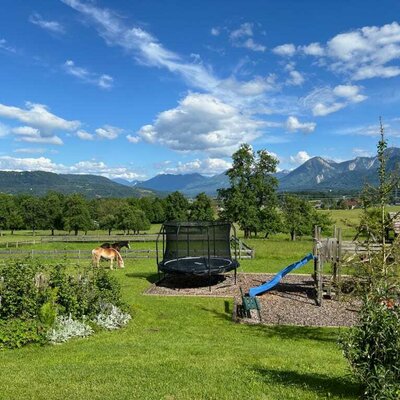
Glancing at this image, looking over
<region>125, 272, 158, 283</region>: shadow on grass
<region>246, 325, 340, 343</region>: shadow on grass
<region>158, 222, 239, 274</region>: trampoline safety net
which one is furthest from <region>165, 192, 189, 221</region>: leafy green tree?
<region>246, 325, 340, 343</region>: shadow on grass

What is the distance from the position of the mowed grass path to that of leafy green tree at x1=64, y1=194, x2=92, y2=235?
5652 cm

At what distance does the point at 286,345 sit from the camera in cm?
1019

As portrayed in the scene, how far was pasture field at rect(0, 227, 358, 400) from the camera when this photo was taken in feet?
20.7

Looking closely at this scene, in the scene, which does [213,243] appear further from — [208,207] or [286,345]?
[208,207]

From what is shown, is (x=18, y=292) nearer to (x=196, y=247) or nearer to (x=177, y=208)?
(x=196, y=247)

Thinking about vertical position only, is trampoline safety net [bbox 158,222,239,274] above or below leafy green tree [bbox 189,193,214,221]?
below

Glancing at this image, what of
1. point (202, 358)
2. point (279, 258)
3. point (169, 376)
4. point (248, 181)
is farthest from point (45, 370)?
point (248, 181)

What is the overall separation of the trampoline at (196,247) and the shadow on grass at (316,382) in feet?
35.1

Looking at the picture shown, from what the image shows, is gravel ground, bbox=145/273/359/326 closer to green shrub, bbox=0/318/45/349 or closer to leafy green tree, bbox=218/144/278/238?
green shrub, bbox=0/318/45/349

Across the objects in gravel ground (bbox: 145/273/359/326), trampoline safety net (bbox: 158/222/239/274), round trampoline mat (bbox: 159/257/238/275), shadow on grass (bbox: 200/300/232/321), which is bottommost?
shadow on grass (bbox: 200/300/232/321)

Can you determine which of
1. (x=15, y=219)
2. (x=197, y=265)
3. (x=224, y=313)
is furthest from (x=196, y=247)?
(x=15, y=219)

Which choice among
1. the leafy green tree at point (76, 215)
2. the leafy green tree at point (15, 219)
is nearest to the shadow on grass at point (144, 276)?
the leafy green tree at point (76, 215)

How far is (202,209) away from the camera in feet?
215

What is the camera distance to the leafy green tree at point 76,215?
2630 inches
